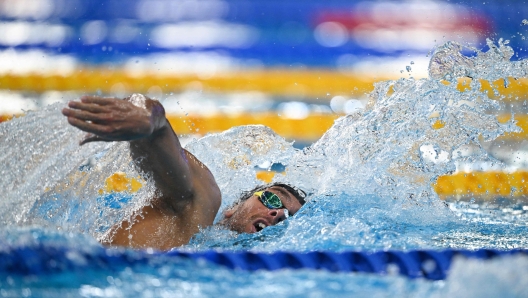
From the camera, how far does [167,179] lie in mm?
1752

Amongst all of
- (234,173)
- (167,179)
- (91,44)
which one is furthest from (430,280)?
(91,44)

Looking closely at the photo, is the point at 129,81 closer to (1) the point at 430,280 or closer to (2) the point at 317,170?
(2) the point at 317,170

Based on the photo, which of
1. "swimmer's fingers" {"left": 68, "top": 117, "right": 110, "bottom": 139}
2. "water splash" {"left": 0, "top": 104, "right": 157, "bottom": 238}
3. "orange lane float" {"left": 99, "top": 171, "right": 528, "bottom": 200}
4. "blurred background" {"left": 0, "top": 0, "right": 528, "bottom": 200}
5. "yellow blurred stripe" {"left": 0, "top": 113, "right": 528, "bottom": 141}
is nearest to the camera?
"swimmer's fingers" {"left": 68, "top": 117, "right": 110, "bottom": 139}

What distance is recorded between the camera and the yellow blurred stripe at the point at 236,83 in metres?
3.93

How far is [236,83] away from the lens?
4.07m

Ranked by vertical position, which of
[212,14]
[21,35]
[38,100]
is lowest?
[38,100]

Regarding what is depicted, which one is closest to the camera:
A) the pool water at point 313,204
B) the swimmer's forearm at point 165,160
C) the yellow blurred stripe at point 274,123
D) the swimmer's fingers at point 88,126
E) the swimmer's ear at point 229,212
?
the pool water at point 313,204

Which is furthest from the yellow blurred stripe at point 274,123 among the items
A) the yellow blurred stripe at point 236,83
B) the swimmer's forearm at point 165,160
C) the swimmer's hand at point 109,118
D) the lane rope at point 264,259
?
the lane rope at point 264,259

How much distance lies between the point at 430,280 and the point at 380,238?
0.55 m

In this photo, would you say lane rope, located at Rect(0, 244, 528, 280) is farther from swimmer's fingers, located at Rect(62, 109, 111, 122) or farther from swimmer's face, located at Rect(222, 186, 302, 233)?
swimmer's face, located at Rect(222, 186, 302, 233)

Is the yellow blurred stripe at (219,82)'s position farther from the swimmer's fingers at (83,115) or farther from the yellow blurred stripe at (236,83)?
the swimmer's fingers at (83,115)

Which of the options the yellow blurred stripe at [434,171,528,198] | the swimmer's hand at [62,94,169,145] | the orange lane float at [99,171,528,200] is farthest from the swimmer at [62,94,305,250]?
the yellow blurred stripe at [434,171,528,198]

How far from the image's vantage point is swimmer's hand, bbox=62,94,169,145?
4.51 feet

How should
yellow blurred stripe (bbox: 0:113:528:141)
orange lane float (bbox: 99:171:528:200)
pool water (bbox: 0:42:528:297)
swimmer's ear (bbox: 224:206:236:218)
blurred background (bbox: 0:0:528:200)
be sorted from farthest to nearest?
1. blurred background (bbox: 0:0:528:200)
2. yellow blurred stripe (bbox: 0:113:528:141)
3. orange lane float (bbox: 99:171:528:200)
4. swimmer's ear (bbox: 224:206:236:218)
5. pool water (bbox: 0:42:528:297)
